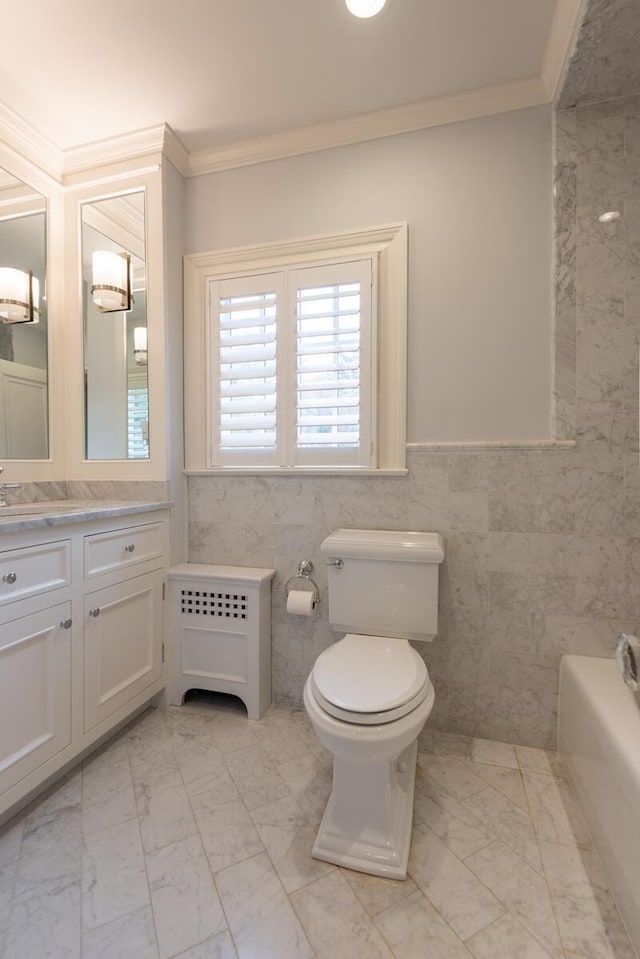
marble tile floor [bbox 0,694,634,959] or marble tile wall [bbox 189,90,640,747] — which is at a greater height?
marble tile wall [bbox 189,90,640,747]

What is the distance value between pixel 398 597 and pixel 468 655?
44 cm

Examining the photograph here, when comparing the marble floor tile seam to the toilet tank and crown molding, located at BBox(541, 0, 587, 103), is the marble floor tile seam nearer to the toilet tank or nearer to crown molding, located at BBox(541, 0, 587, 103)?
the toilet tank

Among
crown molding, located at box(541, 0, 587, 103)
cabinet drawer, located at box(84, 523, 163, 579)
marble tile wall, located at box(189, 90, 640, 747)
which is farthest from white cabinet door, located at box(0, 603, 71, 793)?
crown molding, located at box(541, 0, 587, 103)

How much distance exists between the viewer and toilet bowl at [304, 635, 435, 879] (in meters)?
1.15

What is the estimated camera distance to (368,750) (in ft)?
3.71

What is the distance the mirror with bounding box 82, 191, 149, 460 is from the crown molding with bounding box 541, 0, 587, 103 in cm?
170

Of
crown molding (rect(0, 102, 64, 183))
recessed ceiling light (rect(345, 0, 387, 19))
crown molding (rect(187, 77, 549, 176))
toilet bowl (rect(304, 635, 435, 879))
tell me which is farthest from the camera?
crown molding (rect(0, 102, 64, 183))

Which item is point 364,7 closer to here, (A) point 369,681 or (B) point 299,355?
(B) point 299,355

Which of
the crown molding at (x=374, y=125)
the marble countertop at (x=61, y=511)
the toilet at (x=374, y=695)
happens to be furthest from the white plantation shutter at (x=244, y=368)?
the toilet at (x=374, y=695)

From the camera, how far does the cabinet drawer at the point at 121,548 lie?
159 cm

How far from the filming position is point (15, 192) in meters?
1.91

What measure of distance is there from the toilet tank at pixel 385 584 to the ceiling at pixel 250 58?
176cm

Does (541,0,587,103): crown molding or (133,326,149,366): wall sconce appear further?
(133,326,149,366): wall sconce

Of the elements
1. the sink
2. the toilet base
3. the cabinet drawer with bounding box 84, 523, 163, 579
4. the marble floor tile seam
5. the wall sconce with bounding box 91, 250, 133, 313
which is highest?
the wall sconce with bounding box 91, 250, 133, 313
